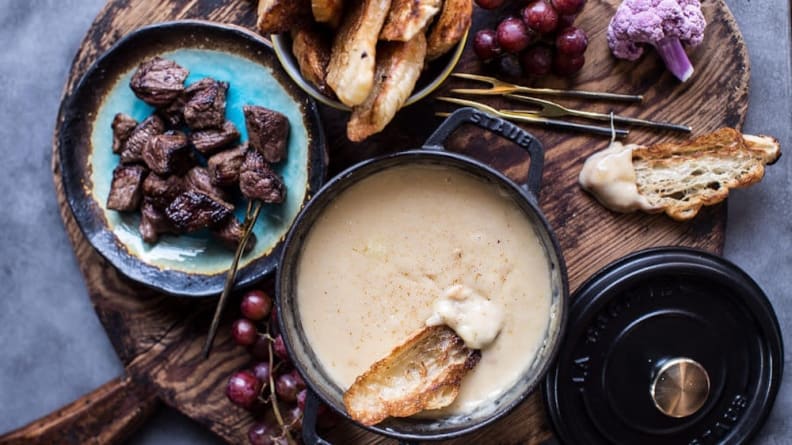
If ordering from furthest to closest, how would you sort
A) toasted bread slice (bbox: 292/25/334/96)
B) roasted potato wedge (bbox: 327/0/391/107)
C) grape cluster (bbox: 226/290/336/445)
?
grape cluster (bbox: 226/290/336/445)
toasted bread slice (bbox: 292/25/334/96)
roasted potato wedge (bbox: 327/0/391/107)

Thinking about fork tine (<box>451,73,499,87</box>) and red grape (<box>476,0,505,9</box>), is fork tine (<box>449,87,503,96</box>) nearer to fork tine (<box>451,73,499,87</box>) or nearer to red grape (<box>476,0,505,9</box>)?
fork tine (<box>451,73,499,87</box>)

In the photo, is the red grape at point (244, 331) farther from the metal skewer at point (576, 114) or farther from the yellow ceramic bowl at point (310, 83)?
the metal skewer at point (576, 114)

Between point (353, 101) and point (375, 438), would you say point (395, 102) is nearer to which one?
point (353, 101)

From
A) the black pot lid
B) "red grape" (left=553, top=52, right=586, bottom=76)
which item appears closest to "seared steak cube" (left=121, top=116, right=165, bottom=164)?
"red grape" (left=553, top=52, right=586, bottom=76)

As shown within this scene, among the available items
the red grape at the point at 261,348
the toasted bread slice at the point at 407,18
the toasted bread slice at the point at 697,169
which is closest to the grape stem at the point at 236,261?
the red grape at the point at 261,348

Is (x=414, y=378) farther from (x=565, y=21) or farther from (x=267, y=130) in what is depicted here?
(x=565, y=21)

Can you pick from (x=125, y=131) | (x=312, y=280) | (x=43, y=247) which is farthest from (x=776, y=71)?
(x=43, y=247)
